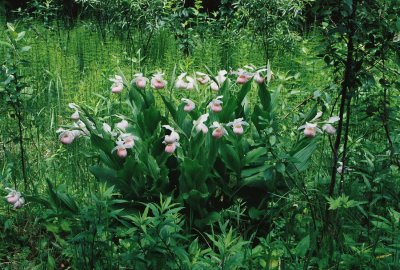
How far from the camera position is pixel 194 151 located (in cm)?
262

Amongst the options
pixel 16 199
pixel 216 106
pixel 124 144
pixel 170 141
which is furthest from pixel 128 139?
pixel 16 199

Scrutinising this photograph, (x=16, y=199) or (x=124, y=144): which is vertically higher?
(x=124, y=144)

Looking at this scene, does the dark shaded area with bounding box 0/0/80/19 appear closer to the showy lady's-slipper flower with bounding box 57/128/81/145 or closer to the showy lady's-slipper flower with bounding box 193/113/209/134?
the showy lady's-slipper flower with bounding box 57/128/81/145

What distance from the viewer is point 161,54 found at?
226 inches

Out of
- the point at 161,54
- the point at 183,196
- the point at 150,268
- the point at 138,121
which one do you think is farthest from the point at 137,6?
the point at 150,268

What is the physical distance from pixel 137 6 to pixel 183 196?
12.8 feet

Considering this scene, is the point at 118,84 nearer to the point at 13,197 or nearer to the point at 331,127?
the point at 13,197

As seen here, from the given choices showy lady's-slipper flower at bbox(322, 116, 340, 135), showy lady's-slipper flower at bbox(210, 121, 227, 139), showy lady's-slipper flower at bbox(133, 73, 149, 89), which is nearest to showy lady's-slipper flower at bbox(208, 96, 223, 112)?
showy lady's-slipper flower at bbox(210, 121, 227, 139)

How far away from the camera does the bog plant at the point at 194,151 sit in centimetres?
252

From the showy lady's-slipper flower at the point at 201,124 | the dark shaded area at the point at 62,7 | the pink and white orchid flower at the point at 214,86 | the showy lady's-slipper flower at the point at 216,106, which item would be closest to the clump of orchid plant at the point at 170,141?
the showy lady's-slipper flower at the point at 201,124

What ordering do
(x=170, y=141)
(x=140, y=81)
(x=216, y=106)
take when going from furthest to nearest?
1. (x=140, y=81)
2. (x=216, y=106)
3. (x=170, y=141)

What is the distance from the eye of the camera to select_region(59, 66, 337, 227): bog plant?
8.27 feet

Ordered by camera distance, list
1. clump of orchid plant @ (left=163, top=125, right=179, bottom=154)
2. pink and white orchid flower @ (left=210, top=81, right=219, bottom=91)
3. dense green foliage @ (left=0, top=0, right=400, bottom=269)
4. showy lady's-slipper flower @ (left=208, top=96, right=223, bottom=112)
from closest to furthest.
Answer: dense green foliage @ (left=0, top=0, right=400, bottom=269) < clump of orchid plant @ (left=163, top=125, right=179, bottom=154) < showy lady's-slipper flower @ (left=208, top=96, right=223, bottom=112) < pink and white orchid flower @ (left=210, top=81, right=219, bottom=91)

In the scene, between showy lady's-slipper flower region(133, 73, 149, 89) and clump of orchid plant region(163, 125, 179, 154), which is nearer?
clump of orchid plant region(163, 125, 179, 154)
